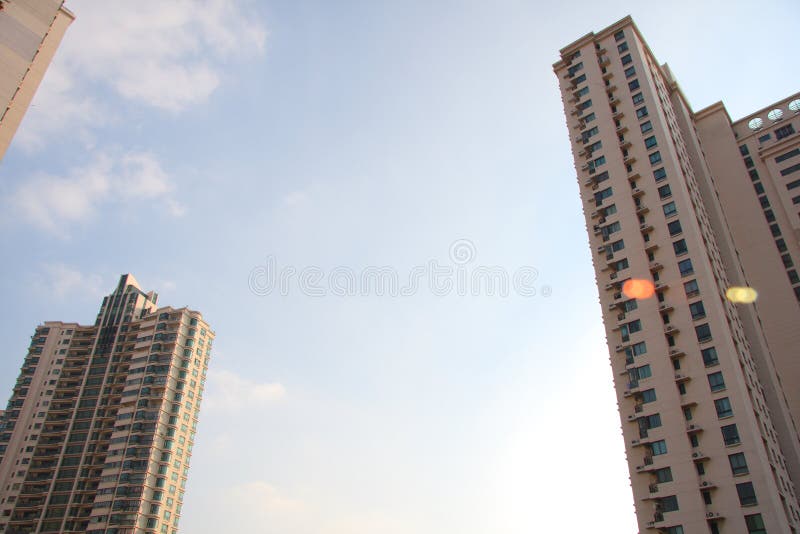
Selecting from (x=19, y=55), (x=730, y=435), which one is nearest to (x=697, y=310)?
(x=730, y=435)

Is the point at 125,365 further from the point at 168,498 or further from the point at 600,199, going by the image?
the point at 600,199

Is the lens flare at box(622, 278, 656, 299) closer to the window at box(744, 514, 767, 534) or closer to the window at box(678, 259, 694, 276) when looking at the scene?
the window at box(678, 259, 694, 276)

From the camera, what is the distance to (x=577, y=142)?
7262 centimetres

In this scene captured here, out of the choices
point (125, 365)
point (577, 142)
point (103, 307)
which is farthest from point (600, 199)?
point (103, 307)

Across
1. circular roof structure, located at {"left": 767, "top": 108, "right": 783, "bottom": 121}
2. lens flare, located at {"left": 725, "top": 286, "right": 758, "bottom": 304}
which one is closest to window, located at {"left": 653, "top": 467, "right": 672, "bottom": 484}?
lens flare, located at {"left": 725, "top": 286, "right": 758, "bottom": 304}

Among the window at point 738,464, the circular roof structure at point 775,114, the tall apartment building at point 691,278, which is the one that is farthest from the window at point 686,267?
the circular roof structure at point 775,114

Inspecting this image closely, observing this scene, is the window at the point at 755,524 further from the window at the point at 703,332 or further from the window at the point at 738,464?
the window at the point at 703,332

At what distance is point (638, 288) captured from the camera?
5844cm

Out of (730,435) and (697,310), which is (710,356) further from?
(730,435)

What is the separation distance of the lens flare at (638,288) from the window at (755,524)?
20.5 meters

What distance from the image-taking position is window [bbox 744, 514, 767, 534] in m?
43.5

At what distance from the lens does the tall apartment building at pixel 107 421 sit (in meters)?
92.1

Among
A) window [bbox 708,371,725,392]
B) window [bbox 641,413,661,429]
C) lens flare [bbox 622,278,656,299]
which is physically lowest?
window [bbox 641,413,661,429]

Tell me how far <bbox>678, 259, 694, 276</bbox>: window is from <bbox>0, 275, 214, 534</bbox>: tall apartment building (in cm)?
8013
